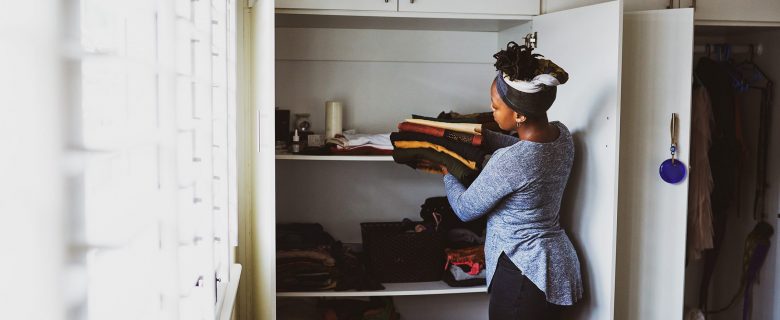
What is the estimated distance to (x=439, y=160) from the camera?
8.63ft

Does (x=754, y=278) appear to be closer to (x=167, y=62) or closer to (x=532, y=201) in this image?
(x=532, y=201)

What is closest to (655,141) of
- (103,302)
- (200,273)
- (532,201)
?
(532,201)

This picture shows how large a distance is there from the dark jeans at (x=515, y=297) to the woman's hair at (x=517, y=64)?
0.60 metres

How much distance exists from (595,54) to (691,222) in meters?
1.15

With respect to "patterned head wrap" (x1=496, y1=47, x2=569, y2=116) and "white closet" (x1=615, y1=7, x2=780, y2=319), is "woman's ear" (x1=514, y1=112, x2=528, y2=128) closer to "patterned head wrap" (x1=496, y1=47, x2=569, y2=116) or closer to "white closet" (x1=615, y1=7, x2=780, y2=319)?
"patterned head wrap" (x1=496, y1=47, x2=569, y2=116)

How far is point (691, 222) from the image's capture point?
326 centimetres

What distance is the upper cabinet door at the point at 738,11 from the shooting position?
2.96m

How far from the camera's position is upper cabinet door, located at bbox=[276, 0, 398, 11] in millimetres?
2730

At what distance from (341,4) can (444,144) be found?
2.18 feet

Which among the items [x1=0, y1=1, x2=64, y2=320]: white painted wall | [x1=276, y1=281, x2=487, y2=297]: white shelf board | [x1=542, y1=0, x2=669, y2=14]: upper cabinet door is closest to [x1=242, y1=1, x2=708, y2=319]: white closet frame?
[x1=542, y1=0, x2=669, y2=14]: upper cabinet door

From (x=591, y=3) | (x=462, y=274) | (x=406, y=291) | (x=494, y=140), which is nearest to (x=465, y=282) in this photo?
(x=462, y=274)

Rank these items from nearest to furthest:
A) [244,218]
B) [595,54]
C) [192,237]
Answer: [192,237] → [595,54] → [244,218]

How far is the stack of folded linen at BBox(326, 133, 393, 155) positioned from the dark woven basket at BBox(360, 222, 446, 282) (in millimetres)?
328

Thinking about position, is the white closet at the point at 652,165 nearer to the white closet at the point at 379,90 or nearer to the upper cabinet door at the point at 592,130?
the upper cabinet door at the point at 592,130
